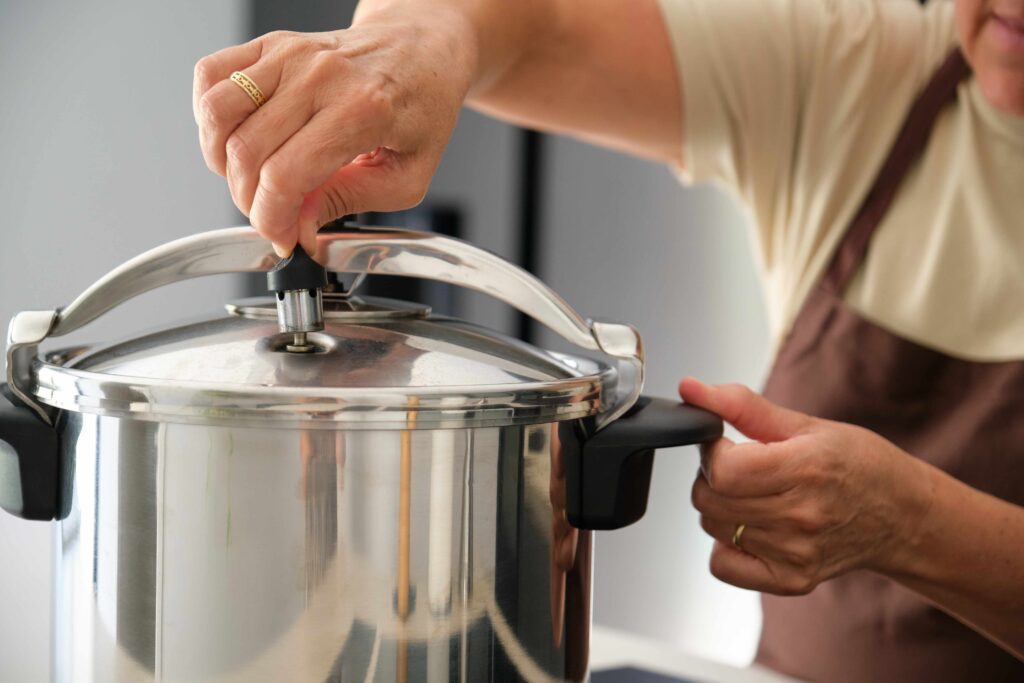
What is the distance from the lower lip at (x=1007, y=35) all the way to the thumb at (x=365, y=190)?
561 mm

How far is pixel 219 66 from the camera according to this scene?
0.53 metres

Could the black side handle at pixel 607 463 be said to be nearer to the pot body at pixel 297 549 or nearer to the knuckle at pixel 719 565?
the pot body at pixel 297 549

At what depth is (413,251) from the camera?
1.72ft

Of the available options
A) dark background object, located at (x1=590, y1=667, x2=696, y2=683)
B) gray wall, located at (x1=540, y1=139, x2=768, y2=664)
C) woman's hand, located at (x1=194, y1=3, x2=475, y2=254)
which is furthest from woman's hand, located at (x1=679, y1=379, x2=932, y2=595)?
gray wall, located at (x1=540, y1=139, x2=768, y2=664)

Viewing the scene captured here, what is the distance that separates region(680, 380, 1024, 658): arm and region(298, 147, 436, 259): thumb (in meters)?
0.21

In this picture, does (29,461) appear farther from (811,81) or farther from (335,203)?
(811,81)

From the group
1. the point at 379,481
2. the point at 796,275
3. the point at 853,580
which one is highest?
the point at 379,481

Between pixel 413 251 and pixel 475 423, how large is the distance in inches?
4.0

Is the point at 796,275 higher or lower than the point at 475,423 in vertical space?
lower

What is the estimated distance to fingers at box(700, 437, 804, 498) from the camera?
650mm

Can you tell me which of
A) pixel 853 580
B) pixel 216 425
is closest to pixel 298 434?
pixel 216 425

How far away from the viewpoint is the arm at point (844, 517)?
68 centimetres

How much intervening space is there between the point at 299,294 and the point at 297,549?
4.8 inches

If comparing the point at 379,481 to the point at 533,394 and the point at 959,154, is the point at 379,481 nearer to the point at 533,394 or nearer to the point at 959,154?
the point at 533,394
